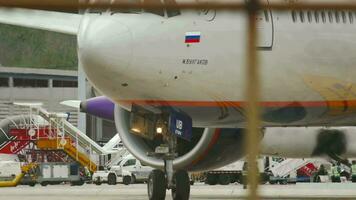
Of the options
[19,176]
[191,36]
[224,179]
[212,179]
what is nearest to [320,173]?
[224,179]

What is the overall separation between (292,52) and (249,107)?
9889 millimetres

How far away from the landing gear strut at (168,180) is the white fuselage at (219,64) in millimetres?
543

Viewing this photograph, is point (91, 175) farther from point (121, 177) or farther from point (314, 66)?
point (314, 66)

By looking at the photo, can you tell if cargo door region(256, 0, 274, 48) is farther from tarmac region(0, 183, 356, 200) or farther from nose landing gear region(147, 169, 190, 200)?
tarmac region(0, 183, 356, 200)

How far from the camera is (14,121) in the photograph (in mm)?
45281

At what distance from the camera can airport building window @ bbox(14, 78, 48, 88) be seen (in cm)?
4966

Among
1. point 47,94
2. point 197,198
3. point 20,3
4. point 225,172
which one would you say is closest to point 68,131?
point 225,172

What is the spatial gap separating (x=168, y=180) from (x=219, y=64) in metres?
1.65

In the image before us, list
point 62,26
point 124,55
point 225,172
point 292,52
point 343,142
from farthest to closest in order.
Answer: point 225,172 → point 62,26 → point 343,142 → point 292,52 → point 124,55

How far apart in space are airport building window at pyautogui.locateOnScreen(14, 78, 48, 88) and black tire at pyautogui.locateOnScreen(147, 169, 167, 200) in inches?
1413

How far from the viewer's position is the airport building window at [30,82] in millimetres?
49662

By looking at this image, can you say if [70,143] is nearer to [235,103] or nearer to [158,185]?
[158,185]

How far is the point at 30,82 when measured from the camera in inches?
2122

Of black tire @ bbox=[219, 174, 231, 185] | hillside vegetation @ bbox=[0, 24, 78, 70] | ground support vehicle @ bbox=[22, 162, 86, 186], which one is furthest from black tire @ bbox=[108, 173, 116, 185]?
black tire @ bbox=[219, 174, 231, 185]
